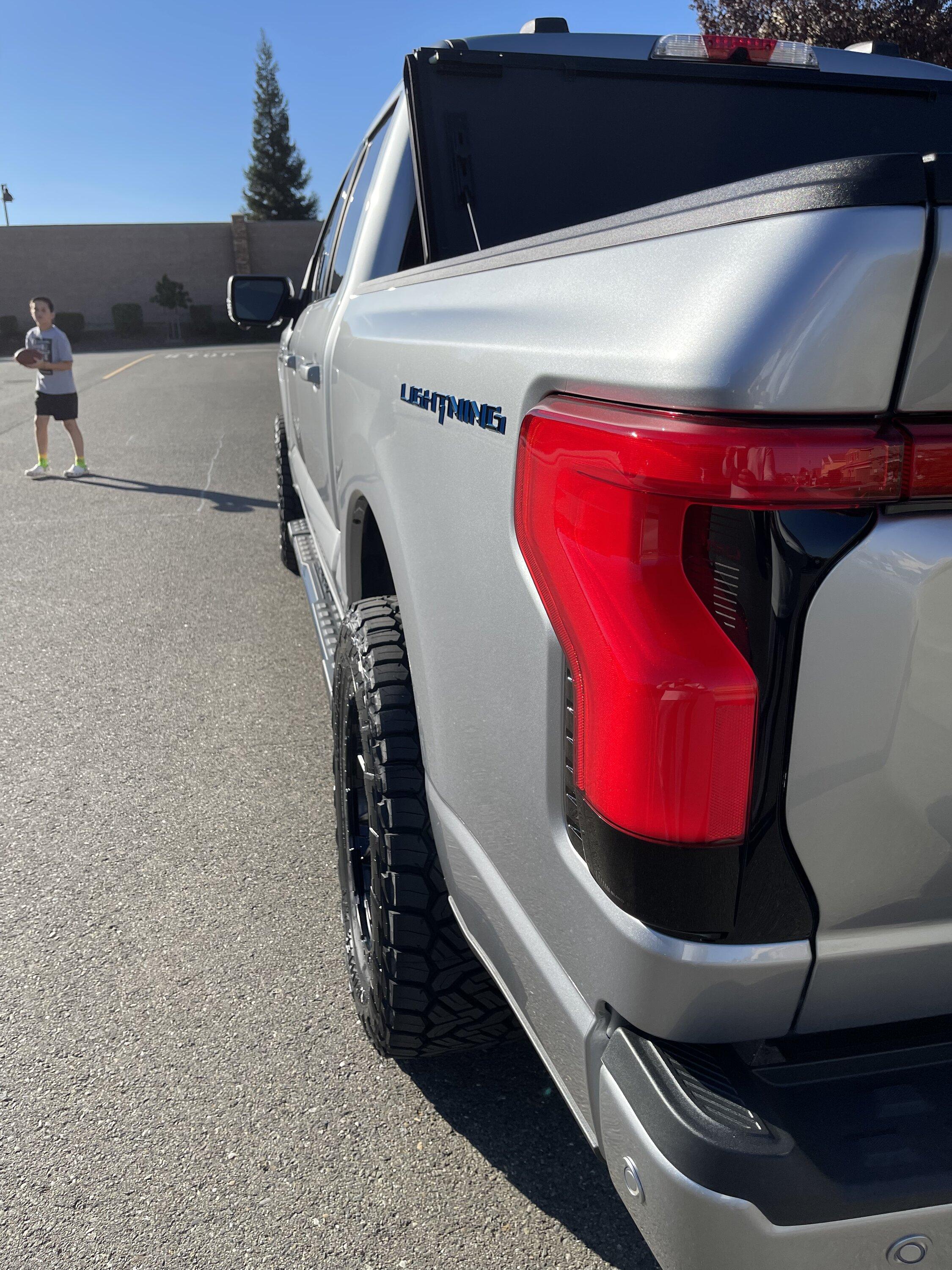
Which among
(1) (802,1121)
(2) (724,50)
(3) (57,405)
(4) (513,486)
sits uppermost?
(2) (724,50)

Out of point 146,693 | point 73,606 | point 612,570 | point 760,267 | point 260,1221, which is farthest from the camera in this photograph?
point 73,606

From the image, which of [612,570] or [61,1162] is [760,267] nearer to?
[612,570]

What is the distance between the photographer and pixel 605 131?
8.89 ft

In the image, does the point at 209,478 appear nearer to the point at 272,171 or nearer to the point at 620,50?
the point at 620,50

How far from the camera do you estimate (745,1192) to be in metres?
1.05

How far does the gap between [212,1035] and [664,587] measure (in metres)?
1.84

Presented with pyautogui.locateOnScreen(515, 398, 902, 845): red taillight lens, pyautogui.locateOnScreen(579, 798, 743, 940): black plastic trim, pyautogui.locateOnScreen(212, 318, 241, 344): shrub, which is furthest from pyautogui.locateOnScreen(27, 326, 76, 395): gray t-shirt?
pyautogui.locateOnScreen(212, 318, 241, 344): shrub

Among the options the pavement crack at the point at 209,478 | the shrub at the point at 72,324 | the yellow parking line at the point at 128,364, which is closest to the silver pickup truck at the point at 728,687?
the pavement crack at the point at 209,478

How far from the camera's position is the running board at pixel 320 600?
3.09 m

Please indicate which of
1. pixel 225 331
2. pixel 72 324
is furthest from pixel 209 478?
pixel 72 324

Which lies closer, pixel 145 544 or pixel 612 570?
pixel 612 570

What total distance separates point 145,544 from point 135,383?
49.6 feet

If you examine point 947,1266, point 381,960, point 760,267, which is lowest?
point 381,960

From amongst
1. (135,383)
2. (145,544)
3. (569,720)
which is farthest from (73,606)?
(135,383)
